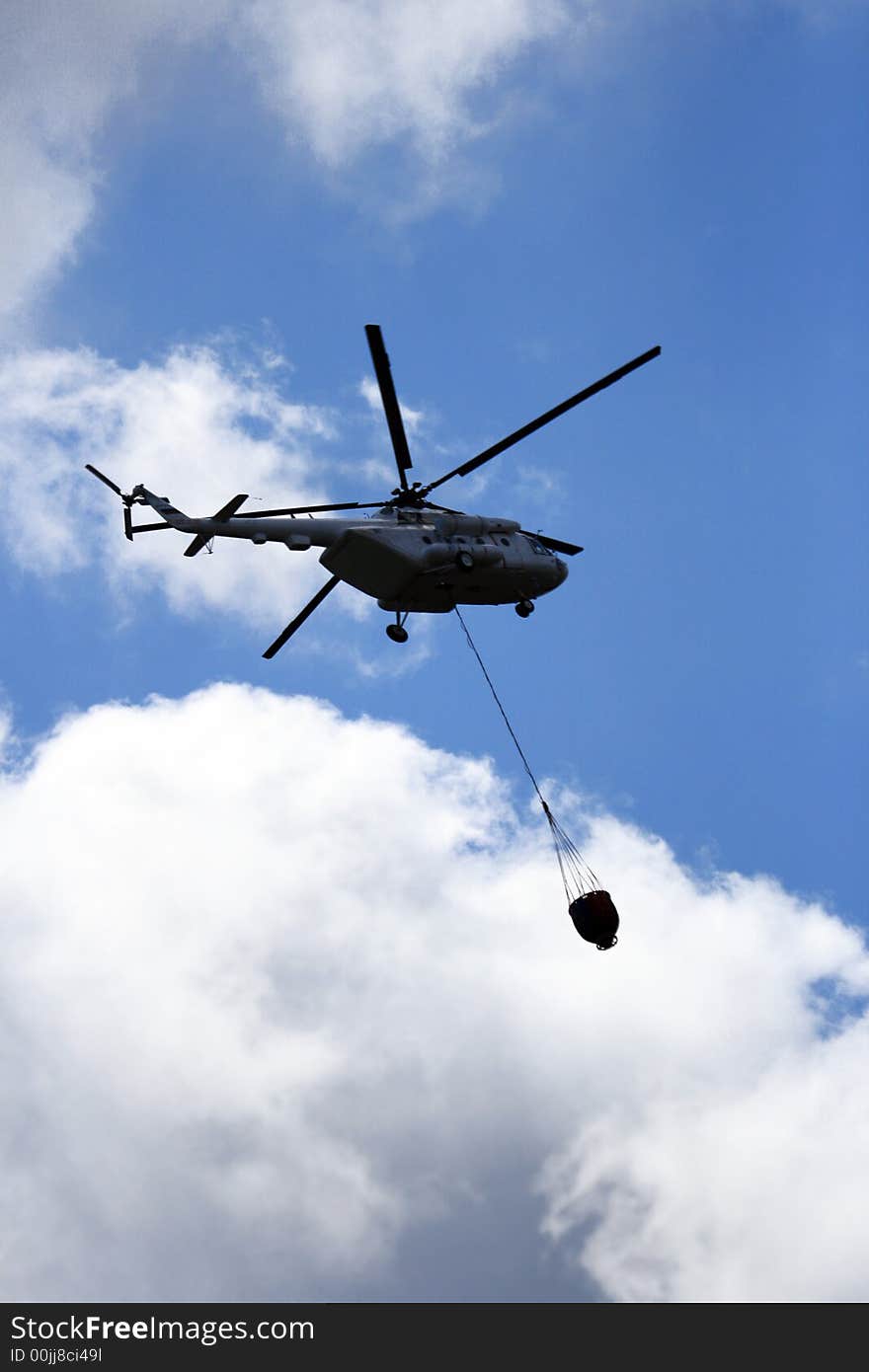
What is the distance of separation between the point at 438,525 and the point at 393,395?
3.87m

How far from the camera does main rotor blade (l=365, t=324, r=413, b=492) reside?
34.3m

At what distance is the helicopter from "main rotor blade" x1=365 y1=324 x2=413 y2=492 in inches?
1.0

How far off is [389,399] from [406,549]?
3803mm

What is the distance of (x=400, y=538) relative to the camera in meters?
36.0

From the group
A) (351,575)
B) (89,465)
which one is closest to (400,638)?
(351,575)

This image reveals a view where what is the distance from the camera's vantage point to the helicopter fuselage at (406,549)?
117 feet

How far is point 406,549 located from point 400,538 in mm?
404

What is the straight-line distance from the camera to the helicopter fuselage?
35562mm

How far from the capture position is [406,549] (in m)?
35.8

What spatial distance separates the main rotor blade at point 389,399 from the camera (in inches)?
1352

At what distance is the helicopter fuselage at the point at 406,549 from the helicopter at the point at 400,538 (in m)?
0.03

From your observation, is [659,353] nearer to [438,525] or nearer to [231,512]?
[438,525]

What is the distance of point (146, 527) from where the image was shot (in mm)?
34969

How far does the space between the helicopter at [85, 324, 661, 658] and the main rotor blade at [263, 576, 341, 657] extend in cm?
3
